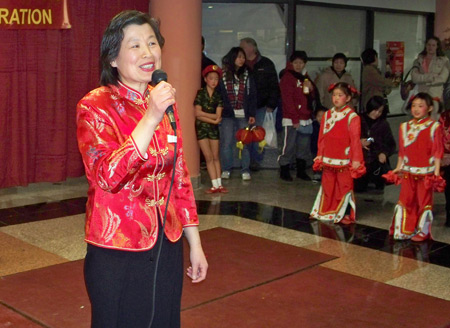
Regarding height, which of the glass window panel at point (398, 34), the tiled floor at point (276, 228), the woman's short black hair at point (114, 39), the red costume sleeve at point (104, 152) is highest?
the glass window panel at point (398, 34)

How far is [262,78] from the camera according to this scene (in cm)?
831

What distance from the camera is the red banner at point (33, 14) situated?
6.38 metres

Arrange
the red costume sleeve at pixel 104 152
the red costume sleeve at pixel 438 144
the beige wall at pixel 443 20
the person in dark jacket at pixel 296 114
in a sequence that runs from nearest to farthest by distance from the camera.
→ 1. the red costume sleeve at pixel 104 152
2. the red costume sleeve at pixel 438 144
3. the person in dark jacket at pixel 296 114
4. the beige wall at pixel 443 20

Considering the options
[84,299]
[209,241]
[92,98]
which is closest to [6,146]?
[209,241]

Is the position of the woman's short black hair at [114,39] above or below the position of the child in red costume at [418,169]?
above

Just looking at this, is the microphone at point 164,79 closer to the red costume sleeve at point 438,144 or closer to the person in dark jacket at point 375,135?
the red costume sleeve at point 438,144

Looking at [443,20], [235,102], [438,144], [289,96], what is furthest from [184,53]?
[443,20]

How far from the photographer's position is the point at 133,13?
2.13m

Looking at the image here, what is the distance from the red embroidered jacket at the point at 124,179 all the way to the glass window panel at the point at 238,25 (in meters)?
6.84

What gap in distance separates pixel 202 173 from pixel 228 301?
181 inches

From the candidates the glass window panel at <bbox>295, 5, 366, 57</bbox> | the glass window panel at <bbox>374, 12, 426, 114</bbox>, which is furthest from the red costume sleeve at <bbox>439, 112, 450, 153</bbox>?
the glass window panel at <bbox>374, 12, 426, 114</bbox>

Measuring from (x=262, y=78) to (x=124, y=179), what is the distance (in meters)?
6.53

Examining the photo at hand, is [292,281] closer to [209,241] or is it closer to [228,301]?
[228,301]

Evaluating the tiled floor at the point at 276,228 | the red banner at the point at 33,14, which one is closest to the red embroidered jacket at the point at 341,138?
the tiled floor at the point at 276,228
